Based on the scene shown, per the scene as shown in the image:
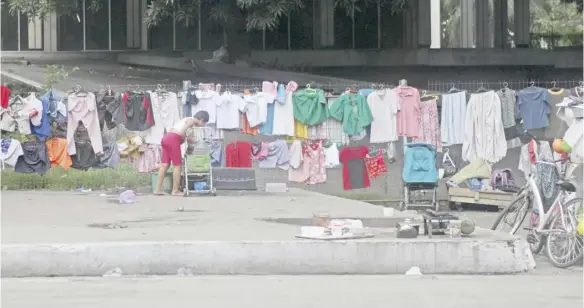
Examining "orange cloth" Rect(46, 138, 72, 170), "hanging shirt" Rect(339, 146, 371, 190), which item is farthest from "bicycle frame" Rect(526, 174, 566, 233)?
"orange cloth" Rect(46, 138, 72, 170)

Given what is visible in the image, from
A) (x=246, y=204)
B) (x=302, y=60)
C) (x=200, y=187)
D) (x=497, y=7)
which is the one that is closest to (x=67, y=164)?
(x=200, y=187)

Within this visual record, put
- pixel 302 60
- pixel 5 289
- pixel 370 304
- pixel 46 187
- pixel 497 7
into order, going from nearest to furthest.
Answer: pixel 370 304 → pixel 5 289 → pixel 46 187 → pixel 302 60 → pixel 497 7

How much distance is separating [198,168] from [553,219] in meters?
6.97

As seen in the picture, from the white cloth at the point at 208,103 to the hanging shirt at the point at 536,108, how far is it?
16.9ft

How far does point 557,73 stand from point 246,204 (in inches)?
945

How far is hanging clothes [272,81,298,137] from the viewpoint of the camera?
16531mm

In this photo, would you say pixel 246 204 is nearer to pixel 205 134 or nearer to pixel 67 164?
pixel 205 134

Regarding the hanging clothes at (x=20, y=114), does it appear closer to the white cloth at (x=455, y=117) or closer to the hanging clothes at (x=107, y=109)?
the hanging clothes at (x=107, y=109)

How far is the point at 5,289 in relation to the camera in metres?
9.35

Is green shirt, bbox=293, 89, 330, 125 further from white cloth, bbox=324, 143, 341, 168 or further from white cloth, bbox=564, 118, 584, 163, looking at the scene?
white cloth, bbox=564, 118, 584, 163

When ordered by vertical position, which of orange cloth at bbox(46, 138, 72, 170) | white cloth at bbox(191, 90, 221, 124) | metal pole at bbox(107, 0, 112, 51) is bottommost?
orange cloth at bbox(46, 138, 72, 170)

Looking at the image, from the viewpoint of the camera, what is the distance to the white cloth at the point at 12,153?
16.2 metres

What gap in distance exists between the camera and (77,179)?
59.2 feet

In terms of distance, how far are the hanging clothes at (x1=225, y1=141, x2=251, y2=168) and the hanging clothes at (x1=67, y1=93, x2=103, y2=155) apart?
217 cm
